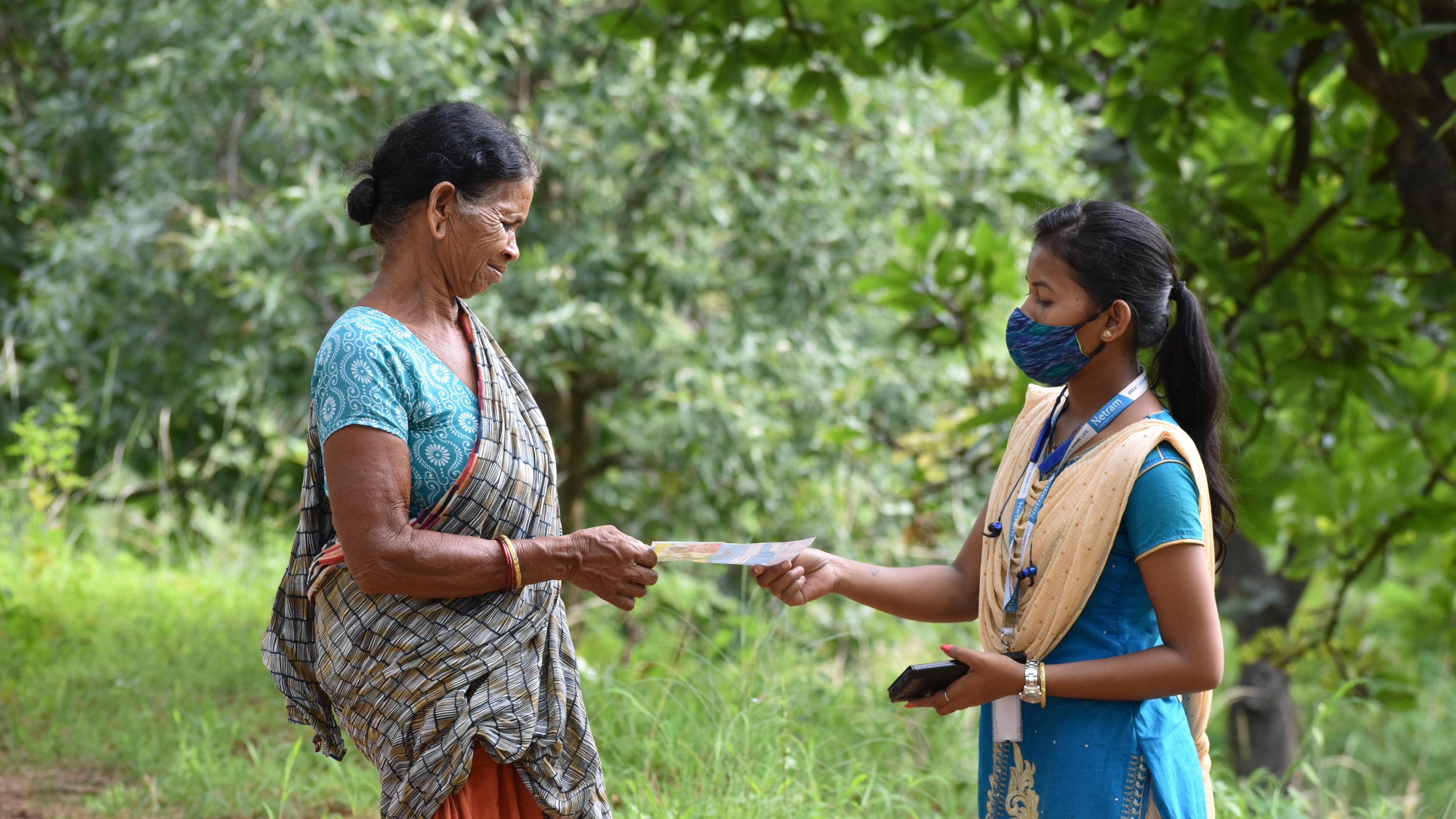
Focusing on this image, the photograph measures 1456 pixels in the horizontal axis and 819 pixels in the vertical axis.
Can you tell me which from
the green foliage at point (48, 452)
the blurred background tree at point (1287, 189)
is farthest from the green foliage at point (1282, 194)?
the green foliage at point (48, 452)

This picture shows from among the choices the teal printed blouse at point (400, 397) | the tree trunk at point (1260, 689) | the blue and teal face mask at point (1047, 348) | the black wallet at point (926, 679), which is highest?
the blue and teal face mask at point (1047, 348)

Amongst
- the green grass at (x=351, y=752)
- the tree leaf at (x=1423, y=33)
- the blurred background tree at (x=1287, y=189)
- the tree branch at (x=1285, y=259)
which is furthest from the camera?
the tree branch at (x=1285, y=259)

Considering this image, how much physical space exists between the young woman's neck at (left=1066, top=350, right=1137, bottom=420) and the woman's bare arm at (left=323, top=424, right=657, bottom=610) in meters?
0.79

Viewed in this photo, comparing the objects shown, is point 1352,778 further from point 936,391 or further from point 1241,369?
point 1241,369

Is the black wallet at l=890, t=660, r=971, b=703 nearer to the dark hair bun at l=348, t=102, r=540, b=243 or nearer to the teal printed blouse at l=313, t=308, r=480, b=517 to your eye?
the teal printed blouse at l=313, t=308, r=480, b=517

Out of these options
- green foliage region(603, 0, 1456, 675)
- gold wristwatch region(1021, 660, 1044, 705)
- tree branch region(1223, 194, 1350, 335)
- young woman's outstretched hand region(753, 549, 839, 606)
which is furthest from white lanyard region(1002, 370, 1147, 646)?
tree branch region(1223, 194, 1350, 335)

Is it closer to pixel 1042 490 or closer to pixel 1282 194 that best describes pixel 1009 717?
pixel 1042 490

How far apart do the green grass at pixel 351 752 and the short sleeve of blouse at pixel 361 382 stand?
4.55 ft

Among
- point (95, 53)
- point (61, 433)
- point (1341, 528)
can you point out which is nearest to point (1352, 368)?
point (1341, 528)

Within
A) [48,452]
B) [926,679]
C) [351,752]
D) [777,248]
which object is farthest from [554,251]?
[926,679]

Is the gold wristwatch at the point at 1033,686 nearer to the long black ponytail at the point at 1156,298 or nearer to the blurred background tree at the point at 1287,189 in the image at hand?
the long black ponytail at the point at 1156,298

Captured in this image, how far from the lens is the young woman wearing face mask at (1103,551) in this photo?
1744mm

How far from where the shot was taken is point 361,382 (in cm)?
176

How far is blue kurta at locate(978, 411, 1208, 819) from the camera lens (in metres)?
1.75
